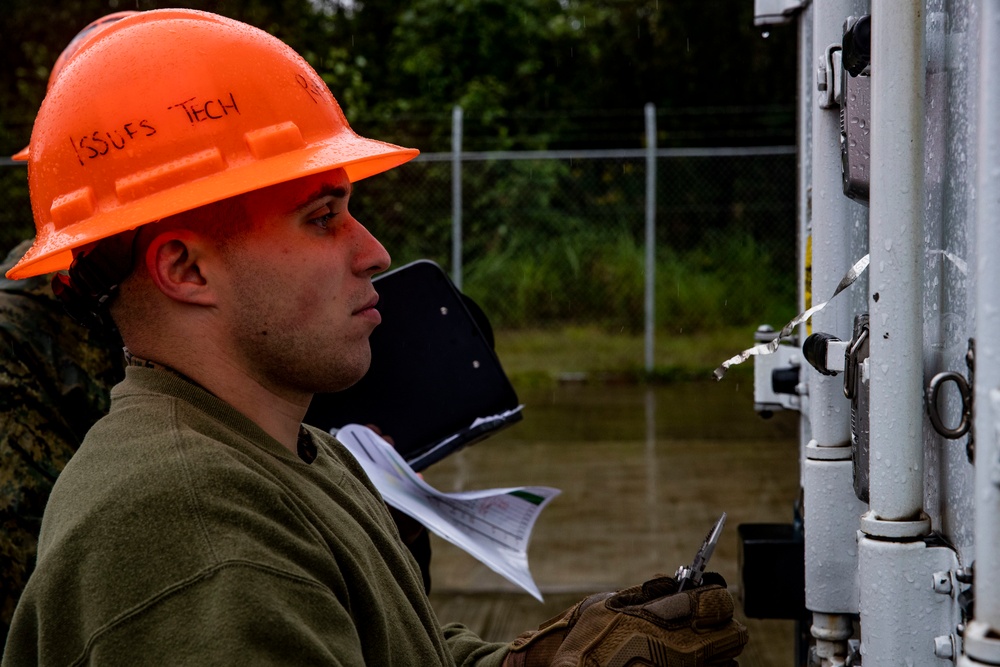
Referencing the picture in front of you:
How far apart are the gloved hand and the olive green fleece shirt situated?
266 mm

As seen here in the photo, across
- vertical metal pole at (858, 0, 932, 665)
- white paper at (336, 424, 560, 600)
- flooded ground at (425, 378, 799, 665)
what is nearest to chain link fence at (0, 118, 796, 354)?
flooded ground at (425, 378, 799, 665)

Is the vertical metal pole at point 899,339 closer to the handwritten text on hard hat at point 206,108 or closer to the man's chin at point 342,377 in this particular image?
the man's chin at point 342,377

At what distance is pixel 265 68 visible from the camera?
1.58 meters

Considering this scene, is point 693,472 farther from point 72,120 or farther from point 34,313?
point 72,120

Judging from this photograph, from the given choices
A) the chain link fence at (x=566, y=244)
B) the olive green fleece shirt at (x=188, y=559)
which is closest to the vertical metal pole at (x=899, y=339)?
the olive green fleece shirt at (x=188, y=559)

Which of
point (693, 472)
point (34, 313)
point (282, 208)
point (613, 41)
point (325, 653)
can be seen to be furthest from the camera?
point (613, 41)

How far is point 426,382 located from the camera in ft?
8.30

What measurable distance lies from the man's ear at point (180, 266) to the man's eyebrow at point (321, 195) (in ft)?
0.46

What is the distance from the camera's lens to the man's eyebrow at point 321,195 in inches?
60.2

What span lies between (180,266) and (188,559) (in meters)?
0.46

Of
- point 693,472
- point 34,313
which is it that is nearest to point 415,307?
point 34,313

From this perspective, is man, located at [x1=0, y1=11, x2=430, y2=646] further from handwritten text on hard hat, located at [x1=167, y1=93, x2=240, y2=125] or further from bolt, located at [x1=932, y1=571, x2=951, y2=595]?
bolt, located at [x1=932, y1=571, x2=951, y2=595]

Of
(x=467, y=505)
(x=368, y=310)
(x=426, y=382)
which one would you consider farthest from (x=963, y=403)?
(x=426, y=382)

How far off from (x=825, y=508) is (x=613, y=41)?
42.6 ft
